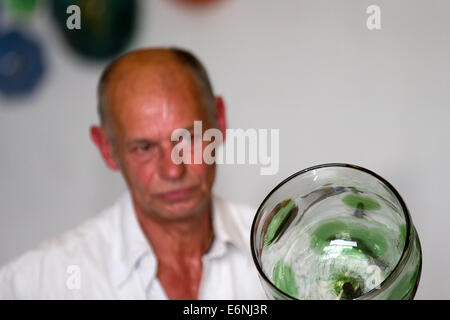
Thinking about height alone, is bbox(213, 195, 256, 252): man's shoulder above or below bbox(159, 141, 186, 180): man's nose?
below

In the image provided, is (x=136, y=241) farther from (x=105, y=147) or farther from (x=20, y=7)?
(x=20, y=7)

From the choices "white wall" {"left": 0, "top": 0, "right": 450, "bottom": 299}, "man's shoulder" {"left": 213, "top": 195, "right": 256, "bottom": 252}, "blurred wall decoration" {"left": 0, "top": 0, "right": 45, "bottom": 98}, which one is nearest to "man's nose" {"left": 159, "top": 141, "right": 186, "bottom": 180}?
"man's shoulder" {"left": 213, "top": 195, "right": 256, "bottom": 252}

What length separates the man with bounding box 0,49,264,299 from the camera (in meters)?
0.70

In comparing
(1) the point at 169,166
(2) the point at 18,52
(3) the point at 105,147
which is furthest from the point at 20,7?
(1) the point at 169,166

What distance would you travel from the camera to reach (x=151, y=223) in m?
0.76

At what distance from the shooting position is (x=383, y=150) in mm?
916

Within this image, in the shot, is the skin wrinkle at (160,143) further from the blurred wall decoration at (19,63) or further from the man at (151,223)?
the blurred wall decoration at (19,63)

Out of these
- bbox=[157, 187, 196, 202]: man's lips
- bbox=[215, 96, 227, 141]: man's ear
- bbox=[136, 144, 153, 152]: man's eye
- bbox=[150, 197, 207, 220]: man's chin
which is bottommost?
bbox=[150, 197, 207, 220]: man's chin

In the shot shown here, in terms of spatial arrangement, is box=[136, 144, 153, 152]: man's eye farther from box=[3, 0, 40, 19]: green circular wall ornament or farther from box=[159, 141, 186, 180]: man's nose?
box=[3, 0, 40, 19]: green circular wall ornament

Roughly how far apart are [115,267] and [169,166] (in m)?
0.13

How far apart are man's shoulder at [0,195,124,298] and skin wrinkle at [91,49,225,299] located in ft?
0.18

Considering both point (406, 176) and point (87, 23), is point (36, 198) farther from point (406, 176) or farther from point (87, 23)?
point (406, 176)
